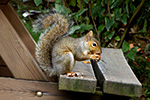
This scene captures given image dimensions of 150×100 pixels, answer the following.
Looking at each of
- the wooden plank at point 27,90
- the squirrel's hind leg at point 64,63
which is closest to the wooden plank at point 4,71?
the wooden plank at point 27,90

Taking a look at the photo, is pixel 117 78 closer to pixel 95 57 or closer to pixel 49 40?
pixel 95 57

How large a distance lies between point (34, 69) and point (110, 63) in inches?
23.7

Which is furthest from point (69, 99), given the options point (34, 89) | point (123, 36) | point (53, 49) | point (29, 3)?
point (29, 3)

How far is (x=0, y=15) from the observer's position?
5.50ft

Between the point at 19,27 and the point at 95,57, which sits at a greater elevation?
the point at 19,27

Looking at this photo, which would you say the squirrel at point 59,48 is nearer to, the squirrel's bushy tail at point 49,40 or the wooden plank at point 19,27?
the squirrel's bushy tail at point 49,40

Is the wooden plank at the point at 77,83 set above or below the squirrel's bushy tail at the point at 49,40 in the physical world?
below

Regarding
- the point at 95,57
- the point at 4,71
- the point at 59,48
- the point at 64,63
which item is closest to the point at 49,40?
the point at 59,48

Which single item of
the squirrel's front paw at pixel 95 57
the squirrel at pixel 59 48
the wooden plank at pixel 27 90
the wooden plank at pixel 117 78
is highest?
the squirrel at pixel 59 48

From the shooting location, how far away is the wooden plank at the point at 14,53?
1645 mm

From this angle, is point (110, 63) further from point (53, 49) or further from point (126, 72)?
point (53, 49)

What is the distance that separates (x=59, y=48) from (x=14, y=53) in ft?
1.04

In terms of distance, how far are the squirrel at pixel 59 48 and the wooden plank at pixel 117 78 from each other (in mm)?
161

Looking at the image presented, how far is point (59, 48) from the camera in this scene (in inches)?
62.3
